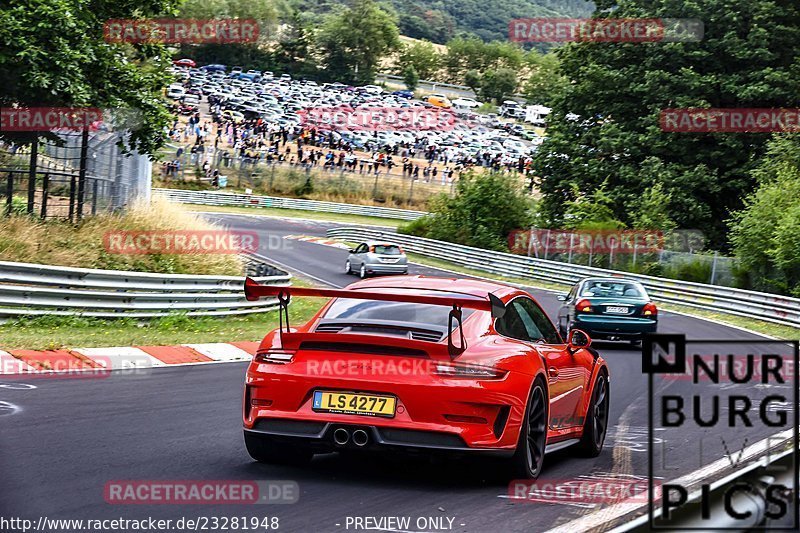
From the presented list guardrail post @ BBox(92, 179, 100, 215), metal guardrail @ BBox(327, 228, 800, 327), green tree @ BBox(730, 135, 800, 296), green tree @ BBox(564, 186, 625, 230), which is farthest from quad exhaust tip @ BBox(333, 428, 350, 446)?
green tree @ BBox(564, 186, 625, 230)

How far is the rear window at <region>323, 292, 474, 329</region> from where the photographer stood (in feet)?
25.2

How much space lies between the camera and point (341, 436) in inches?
279

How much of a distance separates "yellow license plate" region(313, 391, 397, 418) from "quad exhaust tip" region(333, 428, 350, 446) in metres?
0.13

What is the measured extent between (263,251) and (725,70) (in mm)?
20043

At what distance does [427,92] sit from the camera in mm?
153750

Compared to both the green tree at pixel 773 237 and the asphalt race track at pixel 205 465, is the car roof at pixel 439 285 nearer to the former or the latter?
the asphalt race track at pixel 205 465

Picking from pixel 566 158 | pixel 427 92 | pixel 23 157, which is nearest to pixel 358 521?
pixel 23 157

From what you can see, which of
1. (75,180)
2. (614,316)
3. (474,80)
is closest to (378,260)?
(75,180)

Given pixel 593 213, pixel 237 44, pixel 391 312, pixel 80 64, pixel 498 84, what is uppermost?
pixel 237 44

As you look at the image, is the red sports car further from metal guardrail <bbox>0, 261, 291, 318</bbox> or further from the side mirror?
metal guardrail <bbox>0, 261, 291, 318</bbox>

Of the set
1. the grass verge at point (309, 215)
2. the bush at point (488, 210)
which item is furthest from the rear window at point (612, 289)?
the grass verge at point (309, 215)

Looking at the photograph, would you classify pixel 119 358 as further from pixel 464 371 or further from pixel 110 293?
pixel 464 371

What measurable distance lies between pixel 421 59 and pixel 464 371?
168m

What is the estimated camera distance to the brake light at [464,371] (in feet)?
23.5
